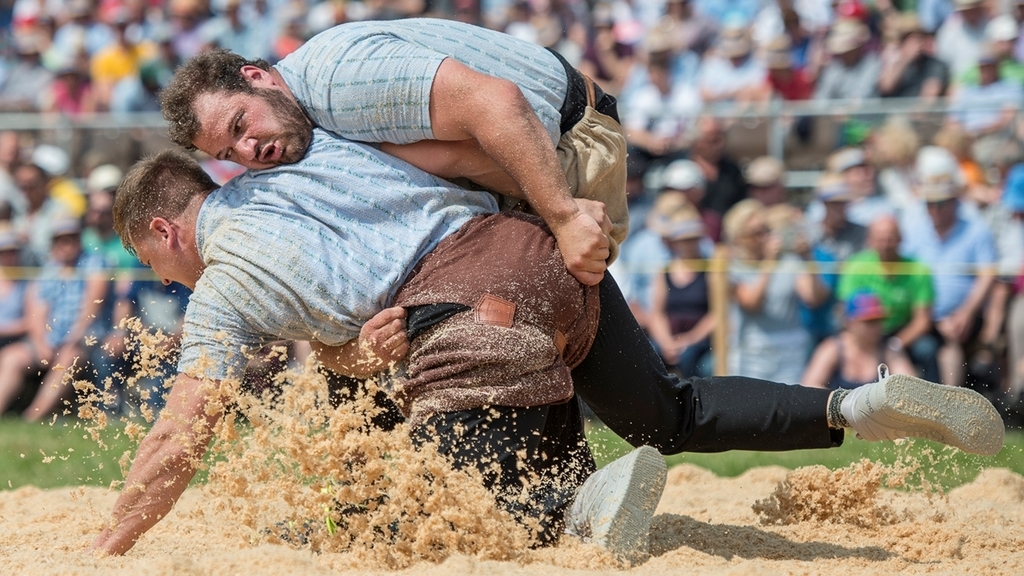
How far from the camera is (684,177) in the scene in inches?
318

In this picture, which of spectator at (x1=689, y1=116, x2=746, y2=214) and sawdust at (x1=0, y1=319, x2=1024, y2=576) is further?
spectator at (x1=689, y1=116, x2=746, y2=214)

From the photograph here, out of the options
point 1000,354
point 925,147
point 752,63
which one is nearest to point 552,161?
point 1000,354

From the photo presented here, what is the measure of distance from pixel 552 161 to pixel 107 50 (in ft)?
28.8

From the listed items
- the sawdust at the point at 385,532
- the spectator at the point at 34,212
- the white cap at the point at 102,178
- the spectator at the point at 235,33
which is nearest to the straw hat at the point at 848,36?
the spectator at the point at 235,33

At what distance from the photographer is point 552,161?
3.32 metres

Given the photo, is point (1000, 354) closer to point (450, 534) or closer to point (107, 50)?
point (450, 534)

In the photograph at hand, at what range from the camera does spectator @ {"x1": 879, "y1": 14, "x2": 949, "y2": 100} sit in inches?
322

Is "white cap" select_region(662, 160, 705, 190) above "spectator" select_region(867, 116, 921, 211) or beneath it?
beneath

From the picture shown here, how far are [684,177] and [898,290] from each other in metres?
1.69

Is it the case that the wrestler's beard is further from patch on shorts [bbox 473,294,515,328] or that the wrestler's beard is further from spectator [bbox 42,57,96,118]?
spectator [bbox 42,57,96,118]

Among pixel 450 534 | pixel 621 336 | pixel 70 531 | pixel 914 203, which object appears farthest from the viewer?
pixel 914 203

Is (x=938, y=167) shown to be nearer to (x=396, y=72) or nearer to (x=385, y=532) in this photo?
(x=396, y=72)


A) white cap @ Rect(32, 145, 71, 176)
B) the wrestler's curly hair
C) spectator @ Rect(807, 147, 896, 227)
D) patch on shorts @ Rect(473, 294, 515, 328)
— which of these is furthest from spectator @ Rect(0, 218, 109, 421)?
patch on shorts @ Rect(473, 294, 515, 328)

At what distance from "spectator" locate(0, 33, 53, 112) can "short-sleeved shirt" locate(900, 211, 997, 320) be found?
25.0ft
